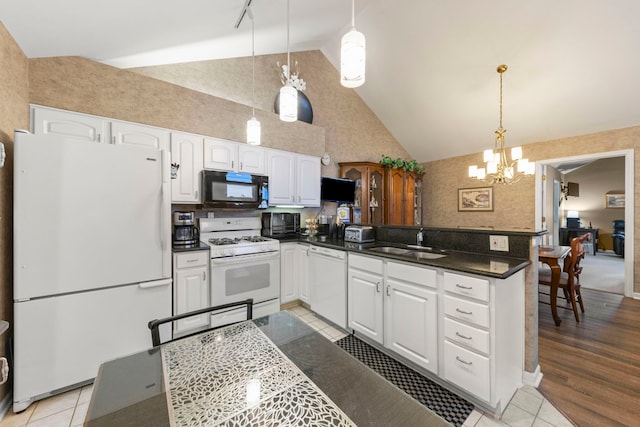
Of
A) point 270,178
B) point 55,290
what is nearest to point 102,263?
point 55,290

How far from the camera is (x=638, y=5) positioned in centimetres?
256

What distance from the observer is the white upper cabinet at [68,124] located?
6.68ft

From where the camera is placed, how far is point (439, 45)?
3609mm

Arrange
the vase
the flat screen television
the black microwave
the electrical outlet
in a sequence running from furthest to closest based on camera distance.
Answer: the flat screen television < the vase < the black microwave < the electrical outlet

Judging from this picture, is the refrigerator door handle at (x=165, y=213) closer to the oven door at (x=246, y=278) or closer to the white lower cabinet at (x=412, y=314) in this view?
the oven door at (x=246, y=278)

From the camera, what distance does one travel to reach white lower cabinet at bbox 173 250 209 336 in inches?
92.0

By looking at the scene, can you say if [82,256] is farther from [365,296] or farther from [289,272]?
[365,296]

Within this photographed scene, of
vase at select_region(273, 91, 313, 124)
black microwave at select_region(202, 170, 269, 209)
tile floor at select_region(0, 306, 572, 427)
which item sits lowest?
tile floor at select_region(0, 306, 572, 427)

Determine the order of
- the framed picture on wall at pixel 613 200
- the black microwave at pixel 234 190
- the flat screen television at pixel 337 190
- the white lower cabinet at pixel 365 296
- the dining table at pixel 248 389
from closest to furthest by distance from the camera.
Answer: the dining table at pixel 248 389, the white lower cabinet at pixel 365 296, the black microwave at pixel 234 190, the flat screen television at pixel 337 190, the framed picture on wall at pixel 613 200

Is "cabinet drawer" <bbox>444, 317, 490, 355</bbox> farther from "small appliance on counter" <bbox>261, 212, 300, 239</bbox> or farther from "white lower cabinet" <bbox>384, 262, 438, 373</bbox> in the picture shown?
"small appliance on counter" <bbox>261, 212, 300, 239</bbox>

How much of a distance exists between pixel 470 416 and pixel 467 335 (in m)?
0.49

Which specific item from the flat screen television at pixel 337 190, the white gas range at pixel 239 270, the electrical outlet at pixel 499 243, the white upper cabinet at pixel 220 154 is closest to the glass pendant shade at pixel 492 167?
the electrical outlet at pixel 499 243

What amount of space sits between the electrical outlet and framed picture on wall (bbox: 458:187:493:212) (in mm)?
3668

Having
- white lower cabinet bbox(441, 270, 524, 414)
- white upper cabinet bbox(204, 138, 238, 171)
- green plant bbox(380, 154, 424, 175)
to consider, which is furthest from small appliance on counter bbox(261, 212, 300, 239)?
white lower cabinet bbox(441, 270, 524, 414)
